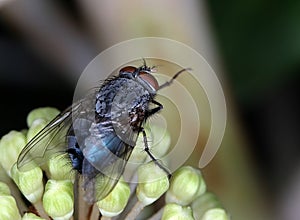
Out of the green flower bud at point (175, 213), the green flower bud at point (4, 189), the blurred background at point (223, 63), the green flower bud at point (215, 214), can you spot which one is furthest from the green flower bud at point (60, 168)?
the blurred background at point (223, 63)

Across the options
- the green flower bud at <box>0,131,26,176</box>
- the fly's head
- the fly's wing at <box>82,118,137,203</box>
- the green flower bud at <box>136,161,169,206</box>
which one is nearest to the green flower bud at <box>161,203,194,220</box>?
the green flower bud at <box>136,161,169,206</box>

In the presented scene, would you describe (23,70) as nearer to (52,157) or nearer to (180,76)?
(180,76)

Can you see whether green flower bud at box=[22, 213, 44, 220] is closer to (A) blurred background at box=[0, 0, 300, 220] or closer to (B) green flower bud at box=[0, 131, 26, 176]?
(B) green flower bud at box=[0, 131, 26, 176]

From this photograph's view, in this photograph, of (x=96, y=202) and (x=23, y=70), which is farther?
(x=23, y=70)

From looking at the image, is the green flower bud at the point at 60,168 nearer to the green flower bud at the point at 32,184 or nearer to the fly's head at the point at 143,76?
the green flower bud at the point at 32,184

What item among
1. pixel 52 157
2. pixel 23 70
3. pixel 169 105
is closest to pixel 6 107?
pixel 23 70

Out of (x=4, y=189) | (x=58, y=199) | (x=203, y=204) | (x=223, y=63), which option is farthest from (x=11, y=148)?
(x=223, y=63)
